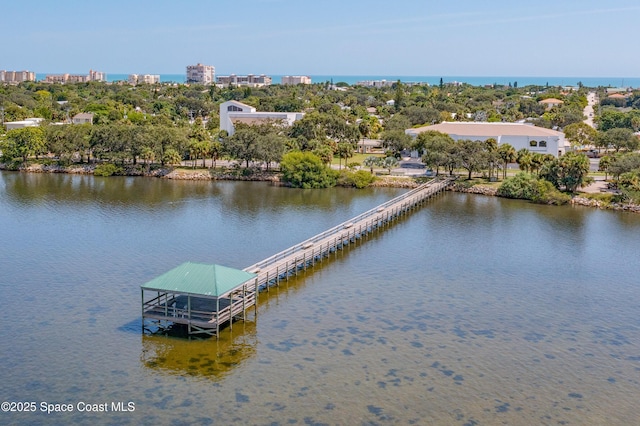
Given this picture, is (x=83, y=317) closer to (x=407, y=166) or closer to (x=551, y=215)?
(x=551, y=215)

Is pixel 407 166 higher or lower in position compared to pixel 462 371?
higher

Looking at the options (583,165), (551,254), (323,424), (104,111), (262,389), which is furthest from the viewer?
(104,111)

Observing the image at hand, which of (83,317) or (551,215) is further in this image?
→ (551,215)

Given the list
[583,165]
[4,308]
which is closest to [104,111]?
[583,165]

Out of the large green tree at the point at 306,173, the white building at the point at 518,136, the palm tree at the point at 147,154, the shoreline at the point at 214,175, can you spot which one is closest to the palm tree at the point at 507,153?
the shoreline at the point at 214,175

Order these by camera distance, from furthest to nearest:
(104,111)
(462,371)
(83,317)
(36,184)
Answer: (104,111), (36,184), (83,317), (462,371)

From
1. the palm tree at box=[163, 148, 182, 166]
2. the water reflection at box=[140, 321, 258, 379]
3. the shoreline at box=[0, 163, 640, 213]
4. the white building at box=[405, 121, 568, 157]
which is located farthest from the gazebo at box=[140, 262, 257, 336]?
the white building at box=[405, 121, 568, 157]

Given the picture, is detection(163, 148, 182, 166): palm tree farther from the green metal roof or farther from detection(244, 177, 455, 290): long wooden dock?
the green metal roof
